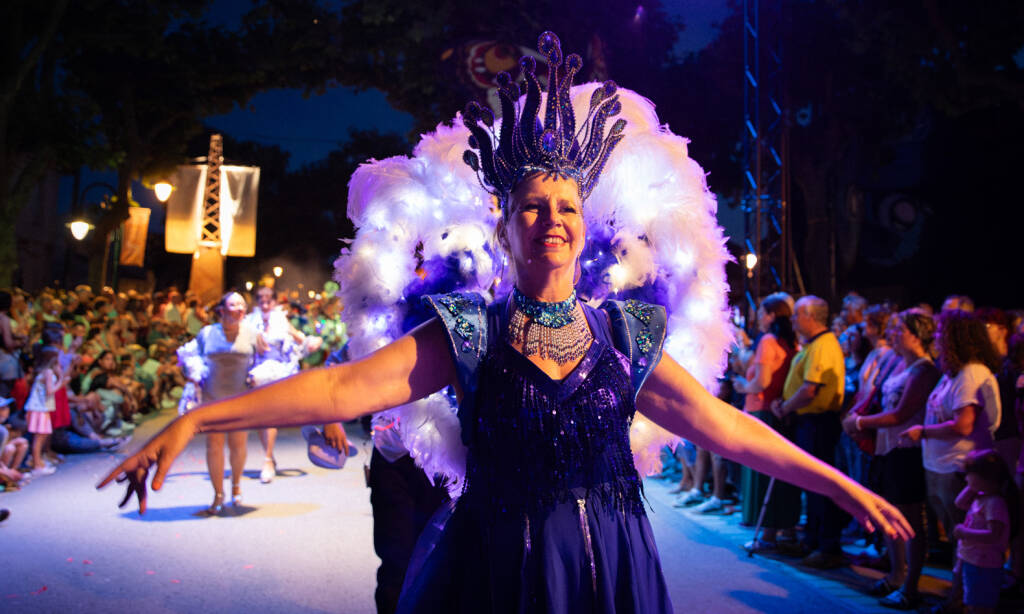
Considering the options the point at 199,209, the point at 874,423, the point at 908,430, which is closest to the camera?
the point at 908,430

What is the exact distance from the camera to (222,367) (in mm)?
7555

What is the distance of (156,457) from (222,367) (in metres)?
6.07

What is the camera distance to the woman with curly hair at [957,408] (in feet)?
15.7

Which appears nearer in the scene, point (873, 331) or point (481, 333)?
point (481, 333)

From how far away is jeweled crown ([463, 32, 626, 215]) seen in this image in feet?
7.80

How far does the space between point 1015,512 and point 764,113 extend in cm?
802

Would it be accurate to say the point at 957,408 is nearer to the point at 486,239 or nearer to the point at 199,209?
the point at 486,239

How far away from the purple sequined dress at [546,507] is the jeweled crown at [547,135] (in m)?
0.54

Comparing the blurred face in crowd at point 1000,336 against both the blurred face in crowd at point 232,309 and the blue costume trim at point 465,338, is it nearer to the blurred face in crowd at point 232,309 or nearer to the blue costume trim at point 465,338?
the blue costume trim at point 465,338

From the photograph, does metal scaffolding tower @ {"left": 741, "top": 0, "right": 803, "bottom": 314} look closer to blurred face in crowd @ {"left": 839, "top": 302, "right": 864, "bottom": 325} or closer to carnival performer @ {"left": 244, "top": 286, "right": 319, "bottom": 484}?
blurred face in crowd @ {"left": 839, "top": 302, "right": 864, "bottom": 325}

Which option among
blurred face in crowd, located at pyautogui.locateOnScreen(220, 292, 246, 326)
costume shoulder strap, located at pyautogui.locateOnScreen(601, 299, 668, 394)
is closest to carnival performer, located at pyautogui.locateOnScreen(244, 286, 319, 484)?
blurred face in crowd, located at pyautogui.locateOnScreen(220, 292, 246, 326)

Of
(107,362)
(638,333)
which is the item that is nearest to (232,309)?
(107,362)

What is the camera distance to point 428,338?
2.21 metres

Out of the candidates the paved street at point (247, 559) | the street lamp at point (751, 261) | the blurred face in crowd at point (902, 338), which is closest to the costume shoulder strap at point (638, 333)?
the paved street at point (247, 559)
